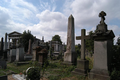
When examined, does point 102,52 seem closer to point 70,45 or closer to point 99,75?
point 99,75

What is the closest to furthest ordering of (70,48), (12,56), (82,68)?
1. (82,68)
2. (70,48)
3. (12,56)

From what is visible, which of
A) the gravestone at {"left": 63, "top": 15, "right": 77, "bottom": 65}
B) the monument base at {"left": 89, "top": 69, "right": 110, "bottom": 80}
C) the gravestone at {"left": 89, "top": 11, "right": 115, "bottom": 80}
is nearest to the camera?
the monument base at {"left": 89, "top": 69, "right": 110, "bottom": 80}

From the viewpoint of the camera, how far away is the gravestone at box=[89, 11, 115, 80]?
352 centimetres

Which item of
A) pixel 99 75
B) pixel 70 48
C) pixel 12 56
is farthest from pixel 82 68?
pixel 12 56

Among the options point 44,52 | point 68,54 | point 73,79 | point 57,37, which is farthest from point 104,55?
point 57,37

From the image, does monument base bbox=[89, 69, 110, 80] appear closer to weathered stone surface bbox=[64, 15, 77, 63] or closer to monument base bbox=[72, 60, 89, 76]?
monument base bbox=[72, 60, 89, 76]

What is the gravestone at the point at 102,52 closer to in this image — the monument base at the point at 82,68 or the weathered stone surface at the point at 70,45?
the monument base at the point at 82,68

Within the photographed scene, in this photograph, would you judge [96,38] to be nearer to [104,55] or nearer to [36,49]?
[104,55]

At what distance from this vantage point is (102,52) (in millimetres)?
3662

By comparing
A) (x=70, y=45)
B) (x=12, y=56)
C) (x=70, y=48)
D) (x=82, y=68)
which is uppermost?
(x=70, y=45)

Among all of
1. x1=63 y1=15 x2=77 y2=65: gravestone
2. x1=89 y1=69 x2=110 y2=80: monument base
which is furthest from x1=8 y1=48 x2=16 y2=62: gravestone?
x1=89 y1=69 x2=110 y2=80: monument base

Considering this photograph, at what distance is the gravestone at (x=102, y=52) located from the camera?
3516 mm

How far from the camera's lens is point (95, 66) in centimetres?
381

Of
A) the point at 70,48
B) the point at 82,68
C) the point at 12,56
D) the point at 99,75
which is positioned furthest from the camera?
the point at 12,56
